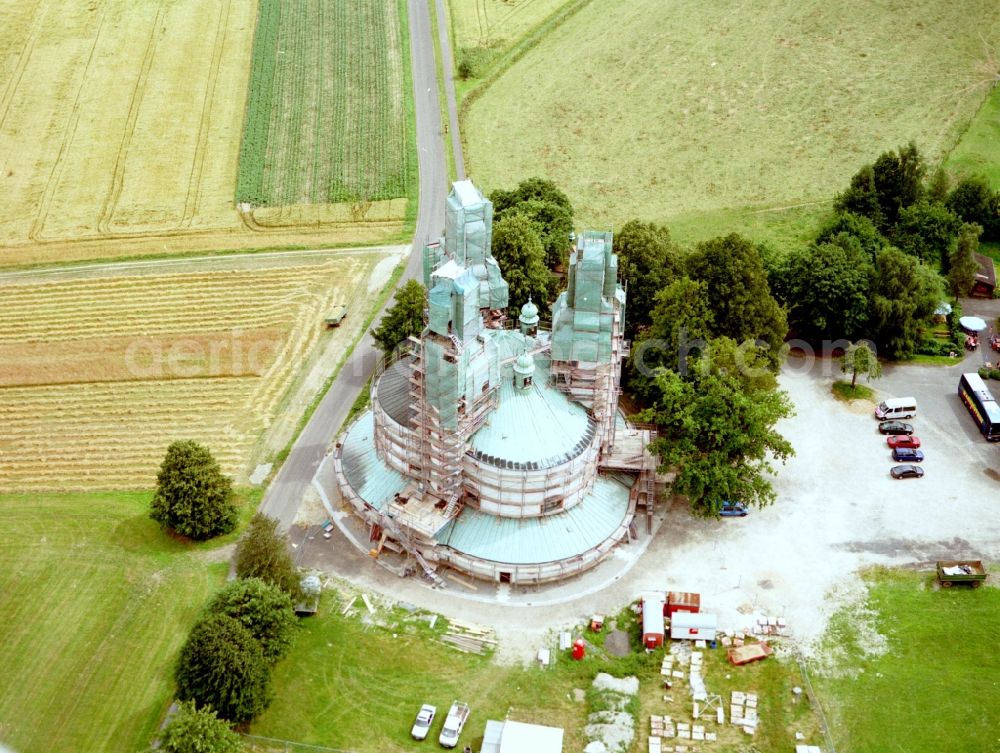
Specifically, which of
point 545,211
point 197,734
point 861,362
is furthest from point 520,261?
point 197,734

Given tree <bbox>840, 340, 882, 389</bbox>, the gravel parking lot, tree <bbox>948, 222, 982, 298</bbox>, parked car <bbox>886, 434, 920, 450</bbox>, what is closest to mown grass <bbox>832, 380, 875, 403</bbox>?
tree <bbox>840, 340, 882, 389</bbox>

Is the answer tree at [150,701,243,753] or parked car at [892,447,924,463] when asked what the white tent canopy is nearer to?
parked car at [892,447,924,463]

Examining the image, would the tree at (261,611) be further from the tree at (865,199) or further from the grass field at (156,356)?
the tree at (865,199)

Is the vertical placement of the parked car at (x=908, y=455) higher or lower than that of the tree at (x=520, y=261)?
lower

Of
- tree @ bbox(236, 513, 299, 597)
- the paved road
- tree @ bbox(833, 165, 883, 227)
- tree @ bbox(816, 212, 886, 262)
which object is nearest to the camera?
tree @ bbox(236, 513, 299, 597)

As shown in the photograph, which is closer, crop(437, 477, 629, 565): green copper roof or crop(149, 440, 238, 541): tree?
crop(437, 477, 629, 565): green copper roof

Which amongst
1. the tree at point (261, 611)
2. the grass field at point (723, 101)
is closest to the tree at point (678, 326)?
the grass field at point (723, 101)

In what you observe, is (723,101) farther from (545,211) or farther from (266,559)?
(266,559)

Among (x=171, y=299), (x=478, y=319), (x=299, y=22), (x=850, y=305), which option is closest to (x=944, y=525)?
(x=850, y=305)

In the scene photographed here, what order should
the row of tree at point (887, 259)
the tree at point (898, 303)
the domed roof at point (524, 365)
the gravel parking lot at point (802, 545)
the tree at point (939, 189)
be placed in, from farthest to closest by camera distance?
the tree at point (939, 189)
the row of tree at point (887, 259)
the tree at point (898, 303)
the domed roof at point (524, 365)
the gravel parking lot at point (802, 545)
